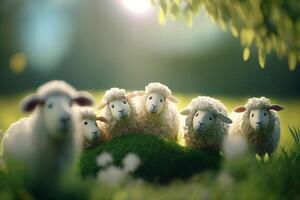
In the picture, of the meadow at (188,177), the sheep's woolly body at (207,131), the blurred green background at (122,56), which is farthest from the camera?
the blurred green background at (122,56)

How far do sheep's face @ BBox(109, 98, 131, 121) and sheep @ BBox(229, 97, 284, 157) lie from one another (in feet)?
4.14

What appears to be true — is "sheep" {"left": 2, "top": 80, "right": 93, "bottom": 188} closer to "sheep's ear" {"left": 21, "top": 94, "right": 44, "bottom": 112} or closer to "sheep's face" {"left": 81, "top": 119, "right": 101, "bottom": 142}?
"sheep's ear" {"left": 21, "top": 94, "right": 44, "bottom": 112}

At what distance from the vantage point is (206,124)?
584 cm

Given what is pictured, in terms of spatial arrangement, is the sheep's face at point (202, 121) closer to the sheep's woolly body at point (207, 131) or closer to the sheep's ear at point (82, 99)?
the sheep's woolly body at point (207, 131)

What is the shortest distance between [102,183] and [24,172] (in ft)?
1.89

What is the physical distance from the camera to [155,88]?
19.9ft

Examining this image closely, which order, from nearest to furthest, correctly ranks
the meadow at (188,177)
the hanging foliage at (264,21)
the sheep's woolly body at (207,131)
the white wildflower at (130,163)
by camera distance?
the meadow at (188,177), the hanging foliage at (264,21), the white wildflower at (130,163), the sheep's woolly body at (207,131)

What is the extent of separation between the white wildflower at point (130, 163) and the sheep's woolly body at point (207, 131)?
3.31 ft

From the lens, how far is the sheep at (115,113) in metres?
5.87

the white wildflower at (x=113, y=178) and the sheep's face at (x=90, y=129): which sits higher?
the sheep's face at (x=90, y=129)

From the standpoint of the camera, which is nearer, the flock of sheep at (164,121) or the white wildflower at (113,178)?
the white wildflower at (113,178)

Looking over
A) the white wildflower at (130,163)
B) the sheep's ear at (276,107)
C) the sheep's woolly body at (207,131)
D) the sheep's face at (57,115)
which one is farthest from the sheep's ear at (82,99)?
the sheep's ear at (276,107)

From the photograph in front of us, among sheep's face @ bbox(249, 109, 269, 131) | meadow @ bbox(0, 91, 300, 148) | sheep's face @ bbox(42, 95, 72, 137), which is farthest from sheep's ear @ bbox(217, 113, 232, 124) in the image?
meadow @ bbox(0, 91, 300, 148)

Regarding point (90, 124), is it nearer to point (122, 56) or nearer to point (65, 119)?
point (65, 119)
